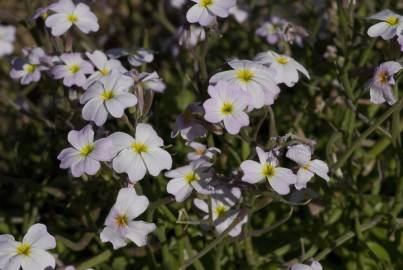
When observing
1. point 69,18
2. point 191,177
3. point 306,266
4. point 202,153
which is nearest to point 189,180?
point 191,177

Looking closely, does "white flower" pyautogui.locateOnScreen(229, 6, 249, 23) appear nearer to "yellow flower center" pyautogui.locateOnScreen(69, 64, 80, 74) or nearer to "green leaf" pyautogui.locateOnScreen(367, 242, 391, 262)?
"yellow flower center" pyautogui.locateOnScreen(69, 64, 80, 74)

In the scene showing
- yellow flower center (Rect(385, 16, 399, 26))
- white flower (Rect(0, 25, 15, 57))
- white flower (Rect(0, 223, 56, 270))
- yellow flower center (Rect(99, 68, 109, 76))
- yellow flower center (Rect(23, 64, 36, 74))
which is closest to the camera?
white flower (Rect(0, 223, 56, 270))

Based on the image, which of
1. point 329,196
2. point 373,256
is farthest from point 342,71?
point 373,256

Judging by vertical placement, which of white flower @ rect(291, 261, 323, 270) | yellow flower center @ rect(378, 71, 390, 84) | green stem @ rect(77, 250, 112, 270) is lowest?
green stem @ rect(77, 250, 112, 270)

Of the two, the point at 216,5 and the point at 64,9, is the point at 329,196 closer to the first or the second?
the point at 216,5

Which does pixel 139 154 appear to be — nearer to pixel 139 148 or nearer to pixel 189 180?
pixel 139 148

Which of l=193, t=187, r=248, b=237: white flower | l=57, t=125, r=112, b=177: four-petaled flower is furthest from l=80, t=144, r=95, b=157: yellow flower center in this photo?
l=193, t=187, r=248, b=237: white flower
